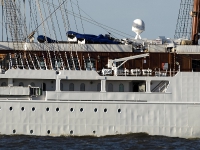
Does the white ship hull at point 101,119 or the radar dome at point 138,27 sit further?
the radar dome at point 138,27

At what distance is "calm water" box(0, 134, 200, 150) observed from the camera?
149 feet

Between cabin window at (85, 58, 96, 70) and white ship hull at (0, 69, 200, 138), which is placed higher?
cabin window at (85, 58, 96, 70)

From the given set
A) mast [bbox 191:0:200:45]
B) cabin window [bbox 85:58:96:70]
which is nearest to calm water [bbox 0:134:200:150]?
cabin window [bbox 85:58:96:70]

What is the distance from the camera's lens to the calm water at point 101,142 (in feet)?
149

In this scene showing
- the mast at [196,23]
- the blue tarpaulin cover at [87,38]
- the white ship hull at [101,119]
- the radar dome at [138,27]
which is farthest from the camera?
the radar dome at [138,27]

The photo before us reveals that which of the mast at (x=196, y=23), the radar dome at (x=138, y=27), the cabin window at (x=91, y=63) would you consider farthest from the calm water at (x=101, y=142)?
the radar dome at (x=138, y=27)

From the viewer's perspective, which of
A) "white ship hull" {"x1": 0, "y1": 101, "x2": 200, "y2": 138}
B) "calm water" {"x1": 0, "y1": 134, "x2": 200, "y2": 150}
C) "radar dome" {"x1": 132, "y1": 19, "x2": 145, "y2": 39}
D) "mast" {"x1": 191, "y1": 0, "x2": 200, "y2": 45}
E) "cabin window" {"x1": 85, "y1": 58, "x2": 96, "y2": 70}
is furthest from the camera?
"radar dome" {"x1": 132, "y1": 19, "x2": 145, "y2": 39}

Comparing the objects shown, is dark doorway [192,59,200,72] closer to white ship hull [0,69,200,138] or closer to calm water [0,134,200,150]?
white ship hull [0,69,200,138]

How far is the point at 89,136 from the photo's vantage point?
4850cm

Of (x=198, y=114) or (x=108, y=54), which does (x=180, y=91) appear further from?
(x=108, y=54)

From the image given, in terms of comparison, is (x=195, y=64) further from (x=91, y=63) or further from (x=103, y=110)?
(x=103, y=110)

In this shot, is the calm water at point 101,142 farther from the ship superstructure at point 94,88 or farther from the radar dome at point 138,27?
the radar dome at point 138,27

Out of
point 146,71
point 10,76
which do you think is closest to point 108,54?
point 146,71

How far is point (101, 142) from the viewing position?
1837 inches
